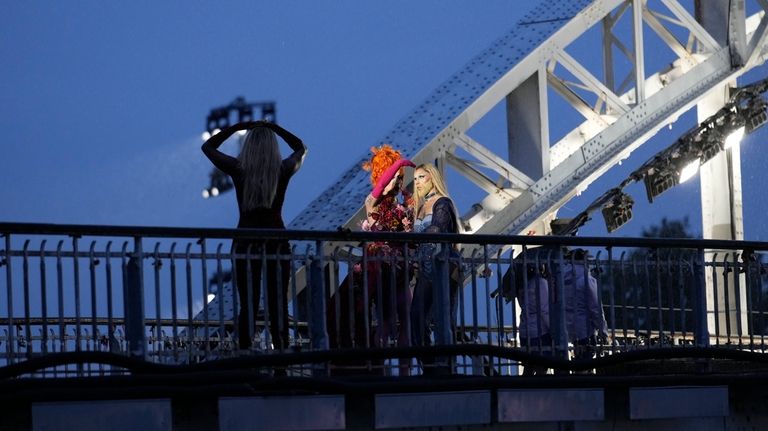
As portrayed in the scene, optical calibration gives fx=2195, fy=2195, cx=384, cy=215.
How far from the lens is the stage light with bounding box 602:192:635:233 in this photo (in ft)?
76.8

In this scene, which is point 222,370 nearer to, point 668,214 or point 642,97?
point 642,97

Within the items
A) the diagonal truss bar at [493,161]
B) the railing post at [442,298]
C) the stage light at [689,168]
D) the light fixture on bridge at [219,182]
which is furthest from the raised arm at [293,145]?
the light fixture on bridge at [219,182]

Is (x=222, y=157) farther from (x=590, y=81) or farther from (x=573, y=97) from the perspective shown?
(x=573, y=97)

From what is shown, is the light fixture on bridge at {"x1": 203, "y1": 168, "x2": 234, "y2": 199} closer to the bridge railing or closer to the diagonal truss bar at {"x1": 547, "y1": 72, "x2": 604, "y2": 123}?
the diagonal truss bar at {"x1": 547, "y1": 72, "x2": 604, "y2": 123}

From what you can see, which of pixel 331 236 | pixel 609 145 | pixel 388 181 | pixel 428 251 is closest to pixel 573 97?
pixel 609 145

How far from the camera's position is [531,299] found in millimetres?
14695

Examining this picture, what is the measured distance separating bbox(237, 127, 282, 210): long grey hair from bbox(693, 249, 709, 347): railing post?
274 centimetres

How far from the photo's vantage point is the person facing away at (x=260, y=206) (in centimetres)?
1248

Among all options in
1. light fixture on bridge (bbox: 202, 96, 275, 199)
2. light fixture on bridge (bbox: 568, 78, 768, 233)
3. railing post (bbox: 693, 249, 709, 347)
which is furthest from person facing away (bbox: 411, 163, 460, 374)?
light fixture on bridge (bbox: 202, 96, 275, 199)

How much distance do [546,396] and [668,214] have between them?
81.7 meters

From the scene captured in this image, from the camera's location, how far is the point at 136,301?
11672mm

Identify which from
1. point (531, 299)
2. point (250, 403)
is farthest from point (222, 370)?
point (531, 299)

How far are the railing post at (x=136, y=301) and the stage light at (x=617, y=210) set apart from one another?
12270mm

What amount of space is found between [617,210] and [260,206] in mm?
10824
